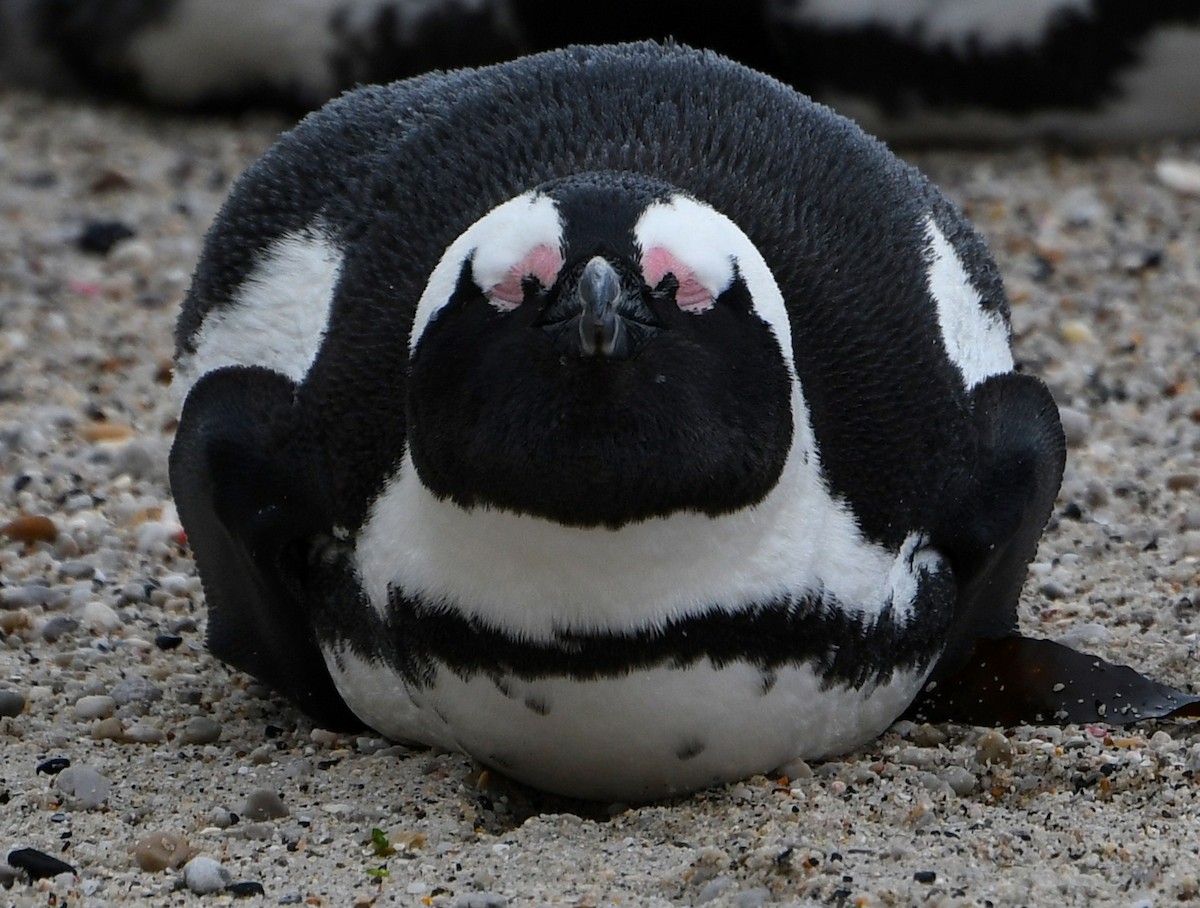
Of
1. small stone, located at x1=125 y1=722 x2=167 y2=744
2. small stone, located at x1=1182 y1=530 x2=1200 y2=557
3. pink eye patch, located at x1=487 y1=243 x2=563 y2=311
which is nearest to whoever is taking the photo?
pink eye patch, located at x1=487 y1=243 x2=563 y2=311

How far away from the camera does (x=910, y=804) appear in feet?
8.84

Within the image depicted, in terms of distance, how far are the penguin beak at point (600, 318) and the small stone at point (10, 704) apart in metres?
1.22

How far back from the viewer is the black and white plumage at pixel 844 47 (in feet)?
20.7

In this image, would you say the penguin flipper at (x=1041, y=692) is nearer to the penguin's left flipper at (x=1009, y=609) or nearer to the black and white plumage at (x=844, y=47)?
the penguin's left flipper at (x=1009, y=609)

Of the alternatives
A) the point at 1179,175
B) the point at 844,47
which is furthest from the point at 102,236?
the point at 1179,175

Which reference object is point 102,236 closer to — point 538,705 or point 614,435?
point 538,705

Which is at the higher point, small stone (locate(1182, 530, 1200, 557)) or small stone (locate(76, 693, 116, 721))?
small stone (locate(1182, 530, 1200, 557))

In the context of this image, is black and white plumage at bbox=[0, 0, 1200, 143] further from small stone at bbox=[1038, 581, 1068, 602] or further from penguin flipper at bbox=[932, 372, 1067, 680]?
penguin flipper at bbox=[932, 372, 1067, 680]

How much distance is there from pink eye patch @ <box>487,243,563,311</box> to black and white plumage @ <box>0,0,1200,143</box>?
13.5 feet

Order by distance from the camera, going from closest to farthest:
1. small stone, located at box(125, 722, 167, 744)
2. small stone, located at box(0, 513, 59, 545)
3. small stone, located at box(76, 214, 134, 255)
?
1. small stone, located at box(125, 722, 167, 744)
2. small stone, located at box(0, 513, 59, 545)
3. small stone, located at box(76, 214, 134, 255)

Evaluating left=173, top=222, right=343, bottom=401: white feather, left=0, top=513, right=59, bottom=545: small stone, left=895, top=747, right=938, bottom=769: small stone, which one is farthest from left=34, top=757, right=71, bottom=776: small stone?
left=895, top=747, right=938, bottom=769: small stone

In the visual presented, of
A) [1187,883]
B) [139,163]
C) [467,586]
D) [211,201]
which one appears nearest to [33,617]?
[467,586]

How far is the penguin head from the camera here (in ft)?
7.86

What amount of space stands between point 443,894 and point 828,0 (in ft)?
15.0
